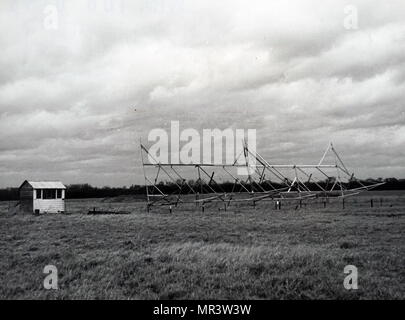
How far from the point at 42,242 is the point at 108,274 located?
7039mm

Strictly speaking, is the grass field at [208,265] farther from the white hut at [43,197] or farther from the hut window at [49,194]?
the hut window at [49,194]

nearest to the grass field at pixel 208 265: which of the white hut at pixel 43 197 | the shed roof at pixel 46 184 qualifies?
the white hut at pixel 43 197

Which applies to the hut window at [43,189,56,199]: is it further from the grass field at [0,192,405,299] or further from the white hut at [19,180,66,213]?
the grass field at [0,192,405,299]

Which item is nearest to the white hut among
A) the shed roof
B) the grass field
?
the shed roof

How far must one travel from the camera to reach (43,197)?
3700 centimetres

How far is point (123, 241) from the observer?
15.1 meters

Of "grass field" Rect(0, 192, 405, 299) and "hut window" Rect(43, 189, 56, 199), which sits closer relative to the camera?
"grass field" Rect(0, 192, 405, 299)

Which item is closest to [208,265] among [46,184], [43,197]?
[43,197]

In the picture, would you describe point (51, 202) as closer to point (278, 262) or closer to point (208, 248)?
point (208, 248)

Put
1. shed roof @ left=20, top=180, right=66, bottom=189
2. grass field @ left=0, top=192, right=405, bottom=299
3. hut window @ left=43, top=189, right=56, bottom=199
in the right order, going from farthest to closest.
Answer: hut window @ left=43, top=189, right=56, bottom=199
shed roof @ left=20, top=180, right=66, bottom=189
grass field @ left=0, top=192, right=405, bottom=299

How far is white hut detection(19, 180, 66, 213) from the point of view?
36.6 meters

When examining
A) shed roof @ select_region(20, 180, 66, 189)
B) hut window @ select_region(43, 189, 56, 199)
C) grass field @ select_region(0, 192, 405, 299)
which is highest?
shed roof @ select_region(20, 180, 66, 189)

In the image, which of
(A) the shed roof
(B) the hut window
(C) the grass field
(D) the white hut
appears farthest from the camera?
(B) the hut window
